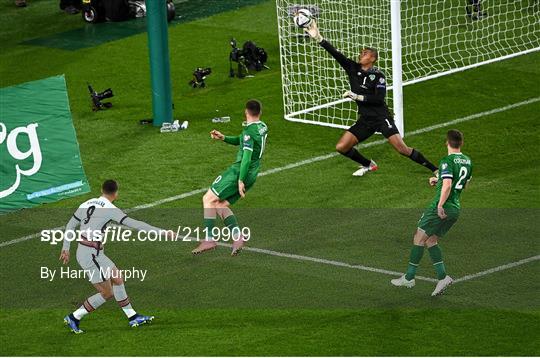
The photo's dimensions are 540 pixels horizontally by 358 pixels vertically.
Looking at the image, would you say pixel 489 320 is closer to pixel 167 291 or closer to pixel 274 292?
pixel 274 292

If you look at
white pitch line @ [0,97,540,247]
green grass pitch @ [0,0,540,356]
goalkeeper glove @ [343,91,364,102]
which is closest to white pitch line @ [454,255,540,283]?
green grass pitch @ [0,0,540,356]

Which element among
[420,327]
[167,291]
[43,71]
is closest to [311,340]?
[420,327]

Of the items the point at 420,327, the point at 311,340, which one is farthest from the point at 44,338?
the point at 420,327

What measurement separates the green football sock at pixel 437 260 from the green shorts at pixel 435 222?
180mm

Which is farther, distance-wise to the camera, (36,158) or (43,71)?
(43,71)

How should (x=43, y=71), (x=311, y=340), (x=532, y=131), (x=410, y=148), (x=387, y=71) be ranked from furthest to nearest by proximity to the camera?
(x=43, y=71), (x=387, y=71), (x=532, y=131), (x=410, y=148), (x=311, y=340)

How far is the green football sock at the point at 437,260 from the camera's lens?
15828 mm

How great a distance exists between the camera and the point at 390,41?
87.1 feet

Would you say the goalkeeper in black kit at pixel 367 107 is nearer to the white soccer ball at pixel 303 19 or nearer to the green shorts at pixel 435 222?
the white soccer ball at pixel 303 19

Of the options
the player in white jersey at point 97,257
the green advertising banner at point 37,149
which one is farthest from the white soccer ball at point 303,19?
the player in white jersey at point 97,257

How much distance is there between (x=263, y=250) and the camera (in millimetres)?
17719

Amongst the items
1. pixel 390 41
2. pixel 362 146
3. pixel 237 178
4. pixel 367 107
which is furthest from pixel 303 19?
pixel 390 41

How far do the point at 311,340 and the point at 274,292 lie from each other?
164 cm

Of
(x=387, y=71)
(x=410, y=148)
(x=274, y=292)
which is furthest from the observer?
(x=387, y=71)
